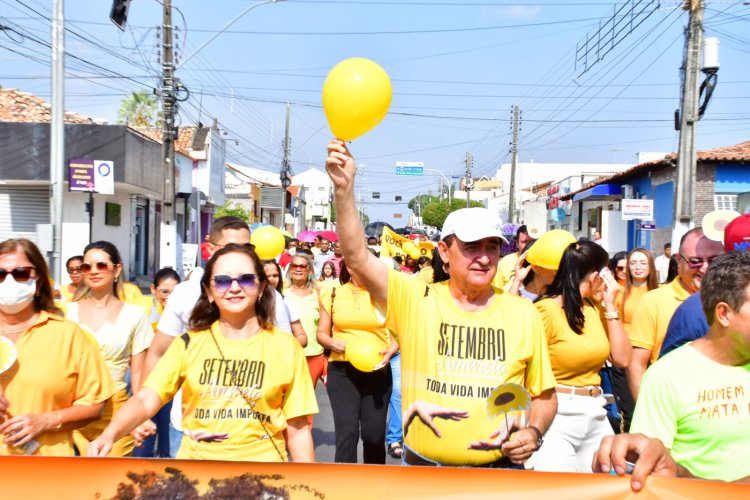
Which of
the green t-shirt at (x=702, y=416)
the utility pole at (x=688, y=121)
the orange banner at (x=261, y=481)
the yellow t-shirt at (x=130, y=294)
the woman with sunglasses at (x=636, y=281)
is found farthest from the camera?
the utility pole at (x=688, y=121)

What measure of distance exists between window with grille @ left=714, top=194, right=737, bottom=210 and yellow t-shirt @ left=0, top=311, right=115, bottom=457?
2343 cm

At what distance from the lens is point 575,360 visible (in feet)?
14.4

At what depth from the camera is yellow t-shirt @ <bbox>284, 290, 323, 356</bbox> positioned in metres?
7.08

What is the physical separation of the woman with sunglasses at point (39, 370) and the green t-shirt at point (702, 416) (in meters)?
2.24

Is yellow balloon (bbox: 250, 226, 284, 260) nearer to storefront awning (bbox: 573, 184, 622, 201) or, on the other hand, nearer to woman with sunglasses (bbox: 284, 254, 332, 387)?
woman with sunglasses (bbox: 284, 254, 332, 387)

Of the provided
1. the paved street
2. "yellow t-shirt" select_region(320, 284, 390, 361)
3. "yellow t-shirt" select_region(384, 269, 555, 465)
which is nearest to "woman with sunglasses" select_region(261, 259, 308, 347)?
"yellow t-shirt" select_region(320, 284, 390, 361)

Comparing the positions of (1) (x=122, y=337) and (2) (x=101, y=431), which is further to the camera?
(1) (x=122, y=337)

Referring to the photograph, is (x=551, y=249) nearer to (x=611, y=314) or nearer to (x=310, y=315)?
(x=611, y=314)

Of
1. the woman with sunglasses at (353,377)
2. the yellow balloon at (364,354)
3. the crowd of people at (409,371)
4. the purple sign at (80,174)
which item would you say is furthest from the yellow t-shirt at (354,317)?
the purple sign at (80,174)

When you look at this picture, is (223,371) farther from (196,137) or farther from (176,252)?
(196,137)

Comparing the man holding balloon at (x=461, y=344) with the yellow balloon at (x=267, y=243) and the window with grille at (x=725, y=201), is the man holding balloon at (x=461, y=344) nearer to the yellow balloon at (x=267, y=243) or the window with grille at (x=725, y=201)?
the yellow balloon at (x=267, y=243)

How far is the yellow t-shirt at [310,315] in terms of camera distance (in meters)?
7.08

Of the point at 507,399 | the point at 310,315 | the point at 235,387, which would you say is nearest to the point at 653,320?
the point at 507,399

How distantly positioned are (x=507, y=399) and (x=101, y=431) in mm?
2158
